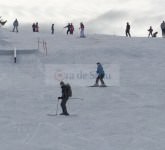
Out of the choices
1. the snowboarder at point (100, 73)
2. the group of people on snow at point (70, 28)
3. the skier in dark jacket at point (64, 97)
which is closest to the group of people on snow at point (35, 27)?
the group of people on snow at point (70, 28)

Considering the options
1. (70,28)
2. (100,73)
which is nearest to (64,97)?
(100,73)

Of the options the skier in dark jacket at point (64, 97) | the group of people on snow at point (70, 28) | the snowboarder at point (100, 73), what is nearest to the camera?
the skier in dark jacket at point (64, 97)

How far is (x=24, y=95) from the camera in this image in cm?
2791

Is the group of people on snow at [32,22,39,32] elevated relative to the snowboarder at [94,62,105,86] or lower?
elevated

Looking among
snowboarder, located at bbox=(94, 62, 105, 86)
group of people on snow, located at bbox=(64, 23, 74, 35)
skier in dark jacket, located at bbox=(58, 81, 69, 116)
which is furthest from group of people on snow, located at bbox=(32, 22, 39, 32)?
skier in dark jacket, located at bbox=(58, 81, 69, 116)

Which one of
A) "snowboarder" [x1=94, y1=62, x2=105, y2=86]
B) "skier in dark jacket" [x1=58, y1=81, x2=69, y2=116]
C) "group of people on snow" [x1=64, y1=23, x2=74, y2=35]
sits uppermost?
"group of people on snow" [x1=64, y1=23, x2=74, y2=35]

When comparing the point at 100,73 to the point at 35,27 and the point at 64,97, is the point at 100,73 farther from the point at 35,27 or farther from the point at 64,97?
the point at 35,27

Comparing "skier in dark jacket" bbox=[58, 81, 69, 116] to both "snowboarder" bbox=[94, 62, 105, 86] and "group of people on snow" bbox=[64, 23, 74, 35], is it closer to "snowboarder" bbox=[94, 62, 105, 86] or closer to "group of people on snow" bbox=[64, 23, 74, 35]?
"snowboarder" bbox=[94, 62, 105, 86]

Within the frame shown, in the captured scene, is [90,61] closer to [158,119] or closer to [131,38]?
[131,38]

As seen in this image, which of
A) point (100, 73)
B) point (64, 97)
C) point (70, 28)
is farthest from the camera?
point (70, 28)

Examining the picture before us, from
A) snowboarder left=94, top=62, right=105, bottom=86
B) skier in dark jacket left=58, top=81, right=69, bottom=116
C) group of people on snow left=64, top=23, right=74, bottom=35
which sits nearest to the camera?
skier in dark jacket left=58, top=81, right=69, bottom=116

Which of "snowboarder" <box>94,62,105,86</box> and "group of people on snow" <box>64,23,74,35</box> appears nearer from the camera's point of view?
"snowboarder" <box>94,62,105,86</box>

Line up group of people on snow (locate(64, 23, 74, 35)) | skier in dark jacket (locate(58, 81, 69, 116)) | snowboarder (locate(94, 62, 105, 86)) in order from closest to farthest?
skier in dark jacket (locate(58, 81, 69, 116)), snowboarder (locate(94, 62, 105, 86)), group of people on snow (locate(64, 23, 74, 35))

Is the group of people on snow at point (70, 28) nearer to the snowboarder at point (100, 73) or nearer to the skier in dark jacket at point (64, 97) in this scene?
the snowboarder at point (100, 73)
